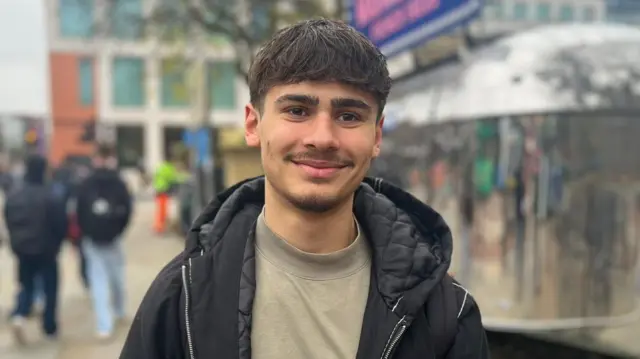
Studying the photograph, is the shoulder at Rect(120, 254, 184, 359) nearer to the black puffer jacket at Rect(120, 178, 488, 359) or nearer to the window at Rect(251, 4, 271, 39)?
the black puffer jacket at Rect(120, 178, 488, 359)

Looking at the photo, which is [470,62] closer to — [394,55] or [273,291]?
[394,55]

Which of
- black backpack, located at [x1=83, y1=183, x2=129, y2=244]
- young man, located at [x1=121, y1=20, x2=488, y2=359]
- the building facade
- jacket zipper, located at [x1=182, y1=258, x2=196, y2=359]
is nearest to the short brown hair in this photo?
young man, located at [x1=121, y1=20, x2=488, y2=359]

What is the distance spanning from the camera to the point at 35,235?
5715 millimetres

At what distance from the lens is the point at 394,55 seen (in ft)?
21.6

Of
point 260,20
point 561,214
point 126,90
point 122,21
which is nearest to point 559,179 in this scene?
point 561,214

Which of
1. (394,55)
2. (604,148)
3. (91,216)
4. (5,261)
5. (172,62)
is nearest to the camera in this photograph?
(604,148)

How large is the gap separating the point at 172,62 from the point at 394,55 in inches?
365

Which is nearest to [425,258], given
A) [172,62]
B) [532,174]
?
[532,174]

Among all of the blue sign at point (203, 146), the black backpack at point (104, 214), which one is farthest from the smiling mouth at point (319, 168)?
the blue sign at point (203, 146)

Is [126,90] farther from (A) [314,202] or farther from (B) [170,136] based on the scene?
(A) [314,202]

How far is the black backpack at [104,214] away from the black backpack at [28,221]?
1.20 ft

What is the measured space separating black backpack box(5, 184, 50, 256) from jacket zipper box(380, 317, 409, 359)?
16.6 feet

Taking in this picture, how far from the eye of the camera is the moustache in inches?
57.4

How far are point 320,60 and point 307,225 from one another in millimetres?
397
